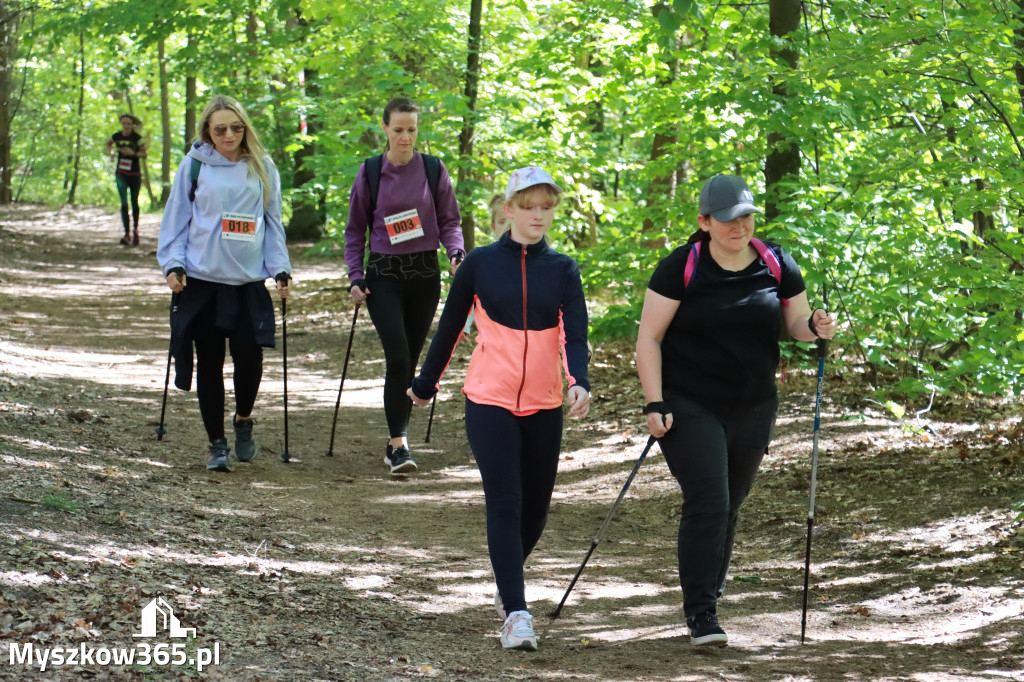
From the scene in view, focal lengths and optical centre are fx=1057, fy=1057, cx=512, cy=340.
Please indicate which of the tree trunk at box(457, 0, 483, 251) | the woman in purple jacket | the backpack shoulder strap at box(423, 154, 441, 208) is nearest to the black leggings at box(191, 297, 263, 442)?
the woman in purple jacket

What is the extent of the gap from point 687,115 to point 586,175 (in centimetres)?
230

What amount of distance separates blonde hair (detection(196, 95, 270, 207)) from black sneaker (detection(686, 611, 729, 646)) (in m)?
3.89

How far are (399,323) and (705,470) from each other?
3.32 metres

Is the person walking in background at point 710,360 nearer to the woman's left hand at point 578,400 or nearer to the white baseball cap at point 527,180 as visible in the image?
the woman's left hand at point 578,400

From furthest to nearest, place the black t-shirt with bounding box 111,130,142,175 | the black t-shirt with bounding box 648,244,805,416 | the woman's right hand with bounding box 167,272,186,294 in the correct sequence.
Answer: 1. the black t-shirt with bounding box 111,130,142,175
2. the woman's right hand with bounding box 167,272,186,294
3. the black t-shirt with bounding box 648,244,805,416

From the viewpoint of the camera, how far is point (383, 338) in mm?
7215

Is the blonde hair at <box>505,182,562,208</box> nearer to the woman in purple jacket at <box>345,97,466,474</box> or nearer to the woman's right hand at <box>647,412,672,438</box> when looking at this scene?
the woman's right hand at <box>647,412,672,438</box>

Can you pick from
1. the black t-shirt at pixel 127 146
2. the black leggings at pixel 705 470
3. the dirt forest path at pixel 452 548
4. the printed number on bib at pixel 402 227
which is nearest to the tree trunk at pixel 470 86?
the dirt forest path at pixel 452 548

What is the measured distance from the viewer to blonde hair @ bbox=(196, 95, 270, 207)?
652 cm

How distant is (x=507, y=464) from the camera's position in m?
4.38

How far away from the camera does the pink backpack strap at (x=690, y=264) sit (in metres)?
4.42

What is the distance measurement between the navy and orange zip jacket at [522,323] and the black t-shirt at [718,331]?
0.39 m

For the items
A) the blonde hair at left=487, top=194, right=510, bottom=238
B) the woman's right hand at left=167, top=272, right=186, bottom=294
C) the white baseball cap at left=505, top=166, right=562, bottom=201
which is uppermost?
the white baseball cap at left=505, top=166, right=562, bottom=201

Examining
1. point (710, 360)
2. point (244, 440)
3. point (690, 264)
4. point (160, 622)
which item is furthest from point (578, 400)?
point (244, 440)
